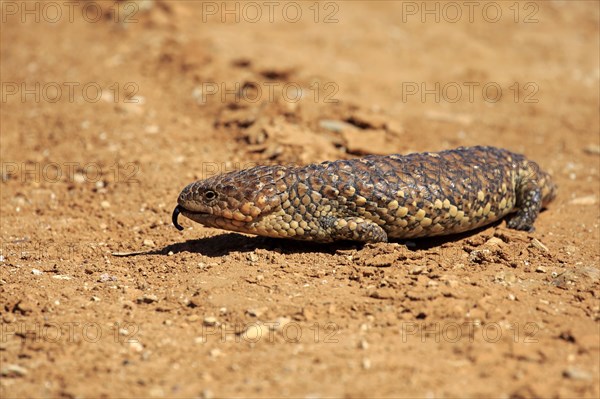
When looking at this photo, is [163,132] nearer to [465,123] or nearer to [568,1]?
[465,123]

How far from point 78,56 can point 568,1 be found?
12408 mm

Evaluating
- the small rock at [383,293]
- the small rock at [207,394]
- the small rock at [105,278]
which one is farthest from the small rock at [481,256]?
the small rock at [105,278]

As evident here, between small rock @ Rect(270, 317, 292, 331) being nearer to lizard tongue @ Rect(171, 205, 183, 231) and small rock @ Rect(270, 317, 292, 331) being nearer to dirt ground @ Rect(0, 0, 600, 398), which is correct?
dirt ground @ Rect(0, 0, 600, 398)

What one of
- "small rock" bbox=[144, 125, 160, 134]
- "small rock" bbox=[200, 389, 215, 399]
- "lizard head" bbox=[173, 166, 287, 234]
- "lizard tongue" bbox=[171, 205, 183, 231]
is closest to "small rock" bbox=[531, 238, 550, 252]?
"lizard head" bbox=[173, 166, 287, 234]

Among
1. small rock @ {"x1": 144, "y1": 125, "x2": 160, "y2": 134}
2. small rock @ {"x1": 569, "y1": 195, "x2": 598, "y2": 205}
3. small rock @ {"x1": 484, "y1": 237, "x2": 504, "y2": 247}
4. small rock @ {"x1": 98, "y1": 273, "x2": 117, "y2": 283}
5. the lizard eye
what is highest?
the lizard eye

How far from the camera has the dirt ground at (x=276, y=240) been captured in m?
5.65

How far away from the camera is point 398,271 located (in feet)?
23.2

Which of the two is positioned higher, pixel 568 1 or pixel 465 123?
pixel 568 1

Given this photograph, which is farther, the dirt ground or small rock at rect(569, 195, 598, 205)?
small rock at rect(569, 195, 598, 205)

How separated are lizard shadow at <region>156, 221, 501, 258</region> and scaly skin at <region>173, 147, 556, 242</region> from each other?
233 millimetres

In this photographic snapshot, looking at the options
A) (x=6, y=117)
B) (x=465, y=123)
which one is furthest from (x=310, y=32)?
(x=6, y=117)

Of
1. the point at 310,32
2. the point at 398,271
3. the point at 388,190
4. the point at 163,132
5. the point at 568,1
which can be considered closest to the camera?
the point at 398,271

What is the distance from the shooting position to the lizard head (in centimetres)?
735

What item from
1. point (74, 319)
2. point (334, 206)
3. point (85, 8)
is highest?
point (85, 8)
